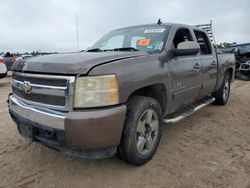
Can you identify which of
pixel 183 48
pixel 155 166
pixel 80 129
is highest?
pixel 183 48

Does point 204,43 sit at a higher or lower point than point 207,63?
higher

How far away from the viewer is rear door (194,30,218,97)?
4727 millimetres

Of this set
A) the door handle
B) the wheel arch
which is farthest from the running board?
the door handle

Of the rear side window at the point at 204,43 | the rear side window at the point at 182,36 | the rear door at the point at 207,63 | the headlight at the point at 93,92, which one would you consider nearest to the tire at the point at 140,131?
the headlight at the point at 93,92

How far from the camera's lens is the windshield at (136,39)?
375 centimetres

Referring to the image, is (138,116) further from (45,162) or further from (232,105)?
(232,105)

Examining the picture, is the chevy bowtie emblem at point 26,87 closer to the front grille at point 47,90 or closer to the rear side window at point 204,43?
the front grille at point 47,90

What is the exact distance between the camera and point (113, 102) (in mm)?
2621

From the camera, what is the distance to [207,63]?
15.9 feet

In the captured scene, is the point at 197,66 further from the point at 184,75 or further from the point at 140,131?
the point at 140,131

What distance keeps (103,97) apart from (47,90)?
2.01 ft

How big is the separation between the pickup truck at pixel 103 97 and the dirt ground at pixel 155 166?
0.26 meters

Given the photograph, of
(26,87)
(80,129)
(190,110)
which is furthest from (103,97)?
(190,110)

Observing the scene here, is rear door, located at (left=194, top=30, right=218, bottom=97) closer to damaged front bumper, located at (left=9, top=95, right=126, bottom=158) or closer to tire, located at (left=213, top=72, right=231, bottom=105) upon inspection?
tire, located at (left=213, top=72, right=231, bottom=105)
